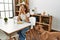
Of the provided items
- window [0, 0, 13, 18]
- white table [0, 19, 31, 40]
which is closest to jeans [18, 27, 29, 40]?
white table [0, 19, 31, 40]

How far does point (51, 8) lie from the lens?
3.40 metres

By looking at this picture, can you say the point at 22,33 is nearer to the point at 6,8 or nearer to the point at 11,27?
the point at 11,27

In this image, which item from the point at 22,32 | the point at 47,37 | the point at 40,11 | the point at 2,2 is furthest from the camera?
the point at 2,2

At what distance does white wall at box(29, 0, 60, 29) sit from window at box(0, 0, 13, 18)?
3.93ft

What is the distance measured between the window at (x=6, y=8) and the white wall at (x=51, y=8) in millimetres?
1198

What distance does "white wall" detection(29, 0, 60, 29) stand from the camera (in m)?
3.24

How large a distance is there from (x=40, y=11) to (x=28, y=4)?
2.18ft

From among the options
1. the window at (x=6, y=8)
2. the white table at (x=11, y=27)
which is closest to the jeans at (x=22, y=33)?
the white table at (x=11, y=27)

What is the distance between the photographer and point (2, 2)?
3959 millimetres

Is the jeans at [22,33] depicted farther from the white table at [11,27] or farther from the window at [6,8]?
the window at [6,8]

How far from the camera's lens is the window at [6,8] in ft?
13.0

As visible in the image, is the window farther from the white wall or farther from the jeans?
the jeans

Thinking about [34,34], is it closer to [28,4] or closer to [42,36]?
[42,36]

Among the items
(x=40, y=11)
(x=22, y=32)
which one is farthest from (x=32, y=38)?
(x=40, y=11)
